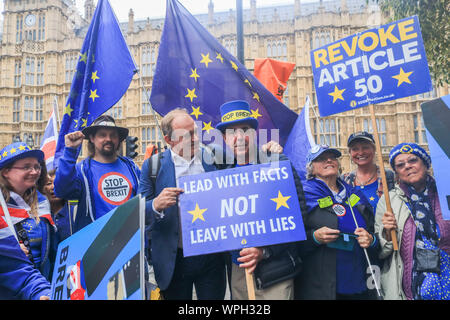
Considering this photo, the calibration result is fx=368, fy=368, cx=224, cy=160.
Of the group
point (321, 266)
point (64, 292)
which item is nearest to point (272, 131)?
Answer: point (321, 266)

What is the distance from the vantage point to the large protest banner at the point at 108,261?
5.10 feet

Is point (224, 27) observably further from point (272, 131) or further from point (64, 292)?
point (64, 292)

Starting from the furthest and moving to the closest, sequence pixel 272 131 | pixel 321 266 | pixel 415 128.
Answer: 1. pixel 415 128
2. pixel 272 131
3. pixel 321 266

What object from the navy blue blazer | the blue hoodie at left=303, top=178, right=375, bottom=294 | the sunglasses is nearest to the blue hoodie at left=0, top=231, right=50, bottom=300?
the sunglasses

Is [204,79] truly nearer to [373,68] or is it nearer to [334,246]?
[373,68]

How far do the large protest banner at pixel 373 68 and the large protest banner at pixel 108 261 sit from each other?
179cm

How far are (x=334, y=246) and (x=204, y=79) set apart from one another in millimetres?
1992

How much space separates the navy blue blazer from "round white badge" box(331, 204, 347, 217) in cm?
81

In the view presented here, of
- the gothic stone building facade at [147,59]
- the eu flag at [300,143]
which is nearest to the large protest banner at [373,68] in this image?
the eu flag at [300,143]

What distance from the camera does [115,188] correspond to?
2.79m

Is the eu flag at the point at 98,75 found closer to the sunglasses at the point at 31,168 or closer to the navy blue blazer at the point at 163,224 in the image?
the sunglasses at the point at 31,168
